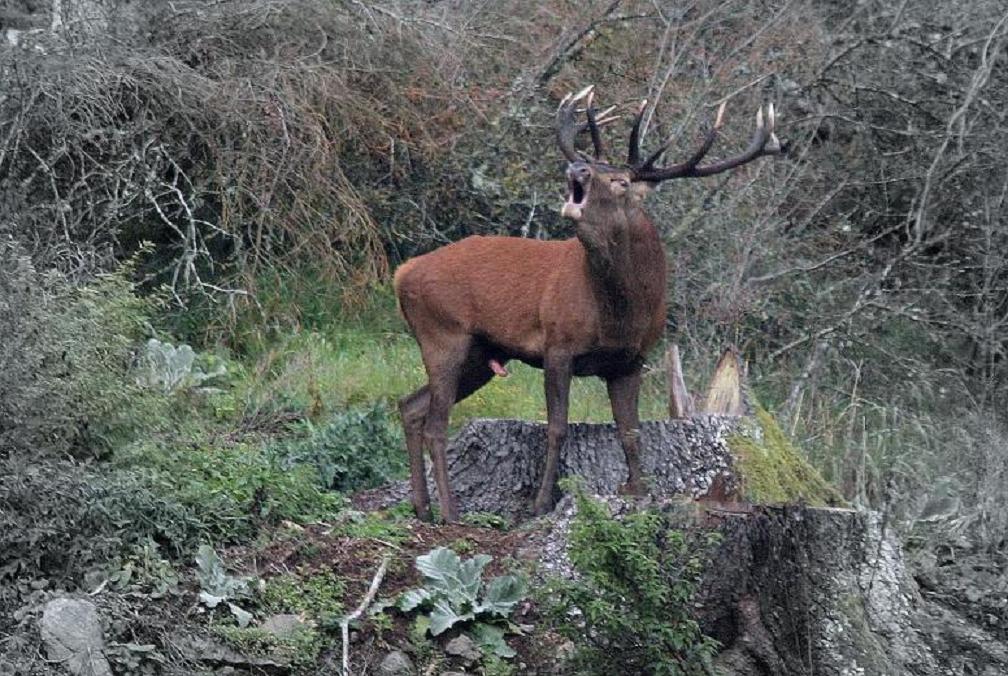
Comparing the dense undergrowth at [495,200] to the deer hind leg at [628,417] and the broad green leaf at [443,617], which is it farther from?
the broad green leaf at [443,617]

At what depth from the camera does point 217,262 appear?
41.0 feet

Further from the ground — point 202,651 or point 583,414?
point 202,651

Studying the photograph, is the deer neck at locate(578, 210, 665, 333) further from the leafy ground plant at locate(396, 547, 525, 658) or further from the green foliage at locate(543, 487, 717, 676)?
the green foliage at locate(543, 487, 717, 676)

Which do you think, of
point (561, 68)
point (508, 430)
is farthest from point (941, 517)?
point (561, 68)

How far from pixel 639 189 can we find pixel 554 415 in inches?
44.8

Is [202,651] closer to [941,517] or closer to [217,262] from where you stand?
[941,517]

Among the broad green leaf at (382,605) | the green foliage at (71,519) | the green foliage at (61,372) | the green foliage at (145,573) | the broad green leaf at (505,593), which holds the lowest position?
the broad green leaf at (382,605)

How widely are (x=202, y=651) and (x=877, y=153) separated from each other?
903cm

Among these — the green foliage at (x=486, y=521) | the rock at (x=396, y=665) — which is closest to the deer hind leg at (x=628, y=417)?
the green foliage at (x=486, y=521)

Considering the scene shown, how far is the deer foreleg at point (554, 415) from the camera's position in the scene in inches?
326

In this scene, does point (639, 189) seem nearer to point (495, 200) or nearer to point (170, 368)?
point (170, 368)

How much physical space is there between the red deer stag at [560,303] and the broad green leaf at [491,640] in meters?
1.26

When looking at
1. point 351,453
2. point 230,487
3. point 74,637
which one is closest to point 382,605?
point 230,487

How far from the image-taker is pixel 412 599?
7.13 metres
